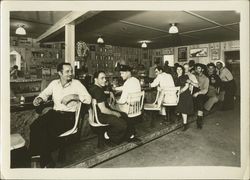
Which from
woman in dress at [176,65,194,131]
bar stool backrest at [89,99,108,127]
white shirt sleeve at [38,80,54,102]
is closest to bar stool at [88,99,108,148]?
bar stool backrest at [89,99,108,127]

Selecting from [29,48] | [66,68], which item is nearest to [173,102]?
[66,68]

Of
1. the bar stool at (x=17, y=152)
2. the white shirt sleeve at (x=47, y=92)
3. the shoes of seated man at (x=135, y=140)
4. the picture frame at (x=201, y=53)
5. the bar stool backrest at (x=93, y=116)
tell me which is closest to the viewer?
the bar stool at (x=17, y=152)

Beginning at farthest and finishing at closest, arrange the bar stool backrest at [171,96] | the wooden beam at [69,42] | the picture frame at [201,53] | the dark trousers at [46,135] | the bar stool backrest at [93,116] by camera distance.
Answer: the picture frame at [201,53]
the wooden beam at [69,42]
the bar stool backrest at [171,96]
the bar stool backrest at [93,116]
the dark trousers at [46,135]

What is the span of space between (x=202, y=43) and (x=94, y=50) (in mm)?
2633

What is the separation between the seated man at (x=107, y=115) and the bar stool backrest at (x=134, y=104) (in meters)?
0.15

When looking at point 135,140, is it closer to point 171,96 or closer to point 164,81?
point 171,96

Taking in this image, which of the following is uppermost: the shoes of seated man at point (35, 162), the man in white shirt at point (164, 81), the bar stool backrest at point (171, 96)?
the man in white shirt at point (164, 81)

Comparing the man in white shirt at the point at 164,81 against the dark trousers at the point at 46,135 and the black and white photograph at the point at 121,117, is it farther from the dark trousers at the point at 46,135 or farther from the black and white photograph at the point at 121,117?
the dark trousers at the point at 46,135

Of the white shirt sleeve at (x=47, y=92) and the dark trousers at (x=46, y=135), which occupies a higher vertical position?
the white shirt sleeve at (x=47, y=92)

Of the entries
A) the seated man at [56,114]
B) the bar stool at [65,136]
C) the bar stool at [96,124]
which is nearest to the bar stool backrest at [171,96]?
the bar stool at [96,124]

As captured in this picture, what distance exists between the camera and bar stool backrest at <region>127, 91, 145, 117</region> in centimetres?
191

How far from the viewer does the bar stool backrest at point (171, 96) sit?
6.55 feet

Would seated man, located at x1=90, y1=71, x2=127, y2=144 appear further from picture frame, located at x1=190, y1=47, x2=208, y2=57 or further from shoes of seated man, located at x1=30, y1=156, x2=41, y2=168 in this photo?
picture frame, located at x1=190, y1=47, x2=208, y2=57

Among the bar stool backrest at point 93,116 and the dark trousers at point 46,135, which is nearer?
the dark trousers at point 46,135
